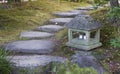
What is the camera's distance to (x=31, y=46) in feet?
17.7

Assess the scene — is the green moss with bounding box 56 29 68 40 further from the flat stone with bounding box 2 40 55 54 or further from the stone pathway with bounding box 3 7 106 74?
the flat stone with bounding box 2 40 55 54

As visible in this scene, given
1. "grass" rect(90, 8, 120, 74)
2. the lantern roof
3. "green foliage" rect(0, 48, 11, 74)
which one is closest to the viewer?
"green foliage" rect(0, 48, 11, 74)

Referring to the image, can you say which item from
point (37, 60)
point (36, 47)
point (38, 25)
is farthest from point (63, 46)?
point (38, 25)

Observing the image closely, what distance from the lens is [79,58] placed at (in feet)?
15.4

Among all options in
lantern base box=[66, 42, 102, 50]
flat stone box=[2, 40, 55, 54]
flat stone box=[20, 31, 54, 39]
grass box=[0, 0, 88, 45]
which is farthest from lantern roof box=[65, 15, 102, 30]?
grass box=[0, 0, 88, 45]

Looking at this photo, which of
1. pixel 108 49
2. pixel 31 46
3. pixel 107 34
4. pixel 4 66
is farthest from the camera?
pixel 107 34

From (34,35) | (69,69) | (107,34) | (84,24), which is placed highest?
(84,24)

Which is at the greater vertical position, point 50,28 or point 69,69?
point 50,28

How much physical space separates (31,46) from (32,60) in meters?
0.77

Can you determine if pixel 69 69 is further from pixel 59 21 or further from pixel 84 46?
pixel 59 21

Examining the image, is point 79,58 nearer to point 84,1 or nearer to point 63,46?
point 63,46

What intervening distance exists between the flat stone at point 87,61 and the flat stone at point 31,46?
2.26 ft

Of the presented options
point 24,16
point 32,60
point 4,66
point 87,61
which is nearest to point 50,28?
point 24,16

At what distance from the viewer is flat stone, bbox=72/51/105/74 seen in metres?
4.57
